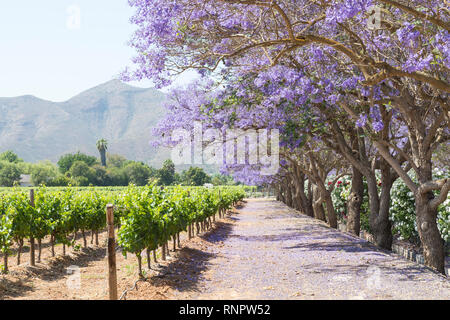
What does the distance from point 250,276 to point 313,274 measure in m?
1.22

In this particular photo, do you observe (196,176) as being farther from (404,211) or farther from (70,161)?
(404,211)

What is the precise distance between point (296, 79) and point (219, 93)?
317cm

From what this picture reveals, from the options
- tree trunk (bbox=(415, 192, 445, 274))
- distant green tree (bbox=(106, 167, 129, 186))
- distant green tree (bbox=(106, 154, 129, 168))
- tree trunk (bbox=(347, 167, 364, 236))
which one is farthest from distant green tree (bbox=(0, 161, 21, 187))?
tree trunk (bbox=(415, 192, 445, 274))

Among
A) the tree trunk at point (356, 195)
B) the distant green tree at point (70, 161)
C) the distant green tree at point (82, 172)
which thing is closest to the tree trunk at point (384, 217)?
the tree trunk at point (356, 195)

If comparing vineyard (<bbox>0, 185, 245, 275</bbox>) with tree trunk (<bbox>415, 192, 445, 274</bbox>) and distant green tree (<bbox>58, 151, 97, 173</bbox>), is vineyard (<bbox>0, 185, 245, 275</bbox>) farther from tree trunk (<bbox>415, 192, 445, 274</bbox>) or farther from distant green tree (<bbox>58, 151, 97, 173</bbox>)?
distant green tree (<bbox>58, 151, 97, 173</bbox>)

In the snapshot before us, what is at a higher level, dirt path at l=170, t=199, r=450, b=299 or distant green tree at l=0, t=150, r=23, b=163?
distant green tree at l=0, t=150, r=23, b=163

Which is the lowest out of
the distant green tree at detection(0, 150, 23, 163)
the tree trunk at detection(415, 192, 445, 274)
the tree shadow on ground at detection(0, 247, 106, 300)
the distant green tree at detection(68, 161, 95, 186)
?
the tree shadow on ground at detection(0, 247, 106, 300)

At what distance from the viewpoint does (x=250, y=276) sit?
31.5ft

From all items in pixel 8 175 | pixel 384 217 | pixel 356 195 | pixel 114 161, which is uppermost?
pixel 114 161

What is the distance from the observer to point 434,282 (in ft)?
27.5

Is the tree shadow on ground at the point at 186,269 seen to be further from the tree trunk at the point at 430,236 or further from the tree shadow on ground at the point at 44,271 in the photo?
the tree trunk at the point at 430,236

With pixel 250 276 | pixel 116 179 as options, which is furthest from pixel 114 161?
pixel 250 276

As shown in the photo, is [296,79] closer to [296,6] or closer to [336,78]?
[336,78]

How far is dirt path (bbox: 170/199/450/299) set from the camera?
25.2 feet
